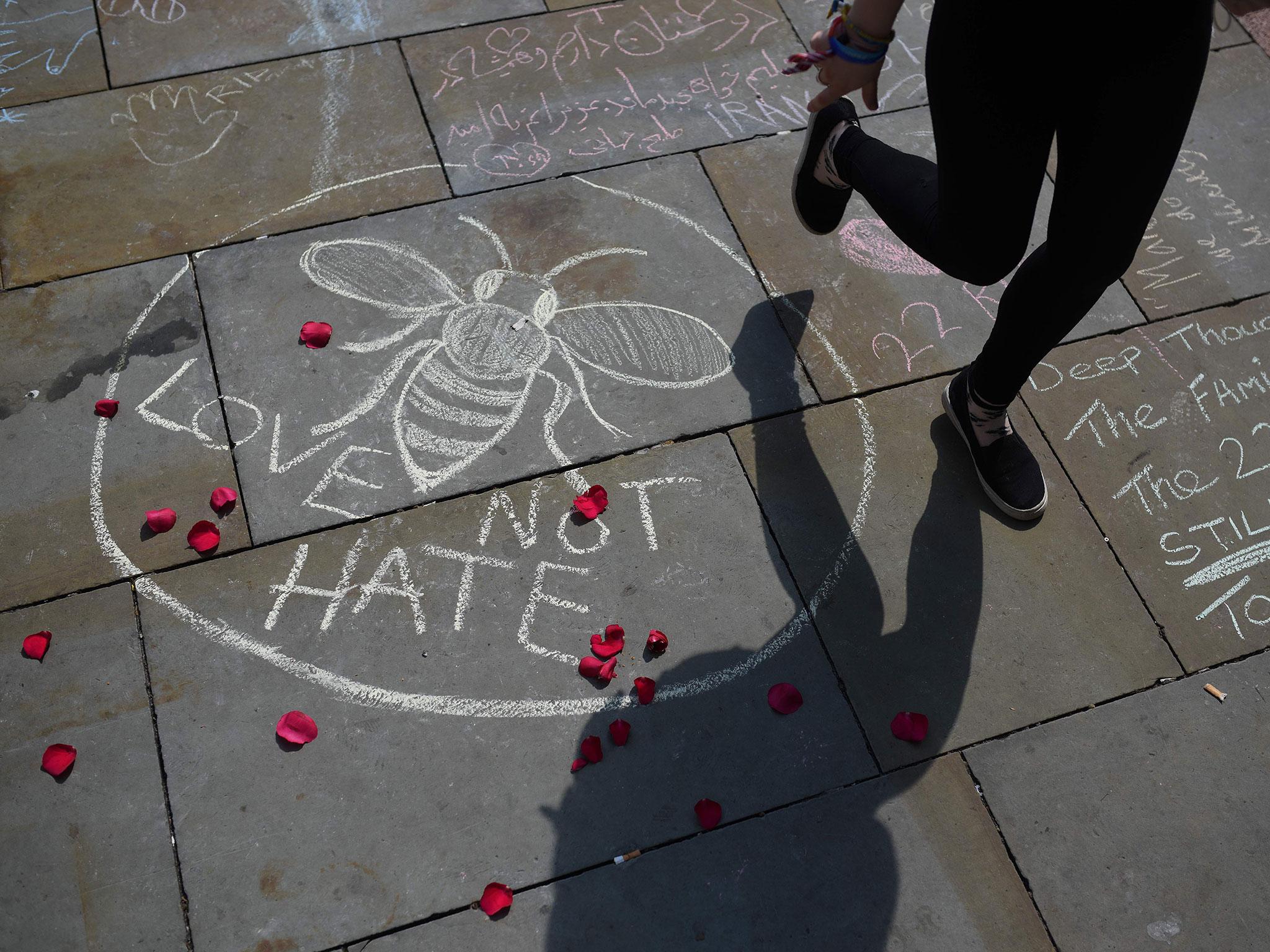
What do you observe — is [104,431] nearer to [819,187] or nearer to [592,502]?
[592,502]

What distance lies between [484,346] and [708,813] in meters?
1.51

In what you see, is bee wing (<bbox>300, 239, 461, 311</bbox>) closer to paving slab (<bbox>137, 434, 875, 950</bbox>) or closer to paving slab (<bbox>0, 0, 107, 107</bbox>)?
paving slab (<bbox>137, 434, 875, 950</bbox>)

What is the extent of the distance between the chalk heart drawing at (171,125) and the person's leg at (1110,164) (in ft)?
8.78

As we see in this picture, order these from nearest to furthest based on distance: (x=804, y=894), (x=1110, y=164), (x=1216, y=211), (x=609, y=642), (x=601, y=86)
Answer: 1. (x=1110, y=164)
2. (x=804, y=894)
3. (x=609, y=642)
4. (x=1216, y=211)
5. (x=601, y=86)

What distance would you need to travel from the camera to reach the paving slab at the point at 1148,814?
7.50ft

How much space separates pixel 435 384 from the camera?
2.91 meters

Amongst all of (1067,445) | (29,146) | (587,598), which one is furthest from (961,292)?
(29,146)

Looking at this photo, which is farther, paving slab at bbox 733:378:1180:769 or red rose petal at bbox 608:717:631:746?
paving slab at bbox 733:378:1180:769

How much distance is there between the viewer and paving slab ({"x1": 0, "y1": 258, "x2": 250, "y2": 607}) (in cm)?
261

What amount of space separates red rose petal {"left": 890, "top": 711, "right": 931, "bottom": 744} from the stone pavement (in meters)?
0.03

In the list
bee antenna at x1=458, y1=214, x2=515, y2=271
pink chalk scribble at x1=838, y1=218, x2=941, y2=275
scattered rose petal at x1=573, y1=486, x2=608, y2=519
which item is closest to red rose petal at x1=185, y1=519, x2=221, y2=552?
scattered rose petal at x1=573, y1=486, x2=608, y2=519

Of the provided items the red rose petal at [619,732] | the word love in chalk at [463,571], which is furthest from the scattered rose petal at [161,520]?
the red rose petal at [619,732]

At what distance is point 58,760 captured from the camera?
2.31 metres

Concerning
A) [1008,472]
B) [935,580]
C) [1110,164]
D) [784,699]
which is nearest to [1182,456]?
[1008,472]
